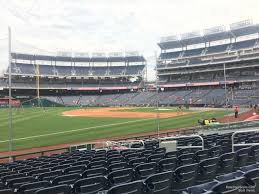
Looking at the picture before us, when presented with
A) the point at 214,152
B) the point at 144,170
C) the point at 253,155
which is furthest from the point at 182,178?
the point at 214,152

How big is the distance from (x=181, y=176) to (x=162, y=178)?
24.1 inches

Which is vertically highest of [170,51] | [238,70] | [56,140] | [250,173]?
[170,51]

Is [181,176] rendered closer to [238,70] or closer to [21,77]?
[238,70]

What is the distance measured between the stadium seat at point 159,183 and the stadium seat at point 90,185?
0.89 metres

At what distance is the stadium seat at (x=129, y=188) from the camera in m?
4.94

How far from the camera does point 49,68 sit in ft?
394

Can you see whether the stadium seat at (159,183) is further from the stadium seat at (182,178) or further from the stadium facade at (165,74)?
the stadium facade at (165,74)

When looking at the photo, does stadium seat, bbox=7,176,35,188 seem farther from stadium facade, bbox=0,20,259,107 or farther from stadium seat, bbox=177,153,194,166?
stadium facade, bbox=0,20,259,107

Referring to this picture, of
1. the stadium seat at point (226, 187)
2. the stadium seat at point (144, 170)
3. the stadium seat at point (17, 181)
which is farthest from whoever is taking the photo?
the stadium seat at point (17, 181)

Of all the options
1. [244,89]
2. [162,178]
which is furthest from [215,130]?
[244,89]

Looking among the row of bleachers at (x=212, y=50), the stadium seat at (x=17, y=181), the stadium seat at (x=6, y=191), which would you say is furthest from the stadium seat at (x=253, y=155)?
the row of bleachers at (x=212, y=50)

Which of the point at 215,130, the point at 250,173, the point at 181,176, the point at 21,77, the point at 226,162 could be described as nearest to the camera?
the point at 250,173

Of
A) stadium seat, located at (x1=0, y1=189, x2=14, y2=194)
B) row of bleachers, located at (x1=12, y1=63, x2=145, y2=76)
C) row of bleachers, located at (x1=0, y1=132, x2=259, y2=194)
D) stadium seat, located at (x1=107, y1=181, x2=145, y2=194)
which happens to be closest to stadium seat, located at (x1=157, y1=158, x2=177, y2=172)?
row of bleachers, located at (x1=0, y1=132, x2=259, y2=194)

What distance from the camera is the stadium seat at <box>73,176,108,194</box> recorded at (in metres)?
5.74
